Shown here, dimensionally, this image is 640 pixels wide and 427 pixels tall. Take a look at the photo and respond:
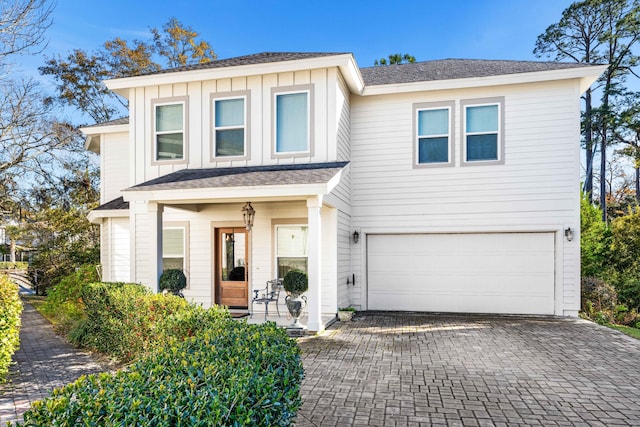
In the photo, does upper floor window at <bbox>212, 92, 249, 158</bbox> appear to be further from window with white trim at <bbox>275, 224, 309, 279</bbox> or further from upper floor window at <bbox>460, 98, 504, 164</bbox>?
upper floor window at <bbox>460, 98, 504, 164</bbox>

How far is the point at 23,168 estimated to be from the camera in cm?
1703

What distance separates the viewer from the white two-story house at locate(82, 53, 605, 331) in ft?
30.2

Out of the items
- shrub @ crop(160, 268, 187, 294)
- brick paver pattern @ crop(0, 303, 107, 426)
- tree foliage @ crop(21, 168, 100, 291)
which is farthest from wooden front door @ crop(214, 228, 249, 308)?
tree foliage @ crop(21, 168, 100, 291)

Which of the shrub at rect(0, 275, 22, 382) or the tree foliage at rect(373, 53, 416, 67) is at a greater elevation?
the tree foliage at rect(373, 53, 416, 67)

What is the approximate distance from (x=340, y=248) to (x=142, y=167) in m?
5.43

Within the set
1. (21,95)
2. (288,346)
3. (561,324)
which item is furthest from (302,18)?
(288,346)

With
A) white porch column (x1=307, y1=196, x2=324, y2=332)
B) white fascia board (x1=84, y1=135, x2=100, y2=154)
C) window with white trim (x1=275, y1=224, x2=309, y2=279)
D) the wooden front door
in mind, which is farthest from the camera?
white fascia board (x1=84, y1=135, x2=100, y2=154)

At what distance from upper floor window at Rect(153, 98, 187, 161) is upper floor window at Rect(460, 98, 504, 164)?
7.12 metres

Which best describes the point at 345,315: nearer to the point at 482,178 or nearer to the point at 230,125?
the point at 482,178

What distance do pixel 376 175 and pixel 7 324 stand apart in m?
8.12

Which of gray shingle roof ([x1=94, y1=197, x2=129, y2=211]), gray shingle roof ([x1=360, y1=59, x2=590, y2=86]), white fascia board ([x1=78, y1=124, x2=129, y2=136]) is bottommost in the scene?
gray shingle roof ([x1=94, y1=197, x2=129, y2=211])

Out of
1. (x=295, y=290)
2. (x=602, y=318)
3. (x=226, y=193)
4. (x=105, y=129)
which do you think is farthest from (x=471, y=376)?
(x=105, y=129)

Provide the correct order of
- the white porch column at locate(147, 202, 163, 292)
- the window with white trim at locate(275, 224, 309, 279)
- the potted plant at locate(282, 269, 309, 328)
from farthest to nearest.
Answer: the window with white trim at locate(275, 224, 309, 279)
the white porch column at locate(147, 202, 163, 292)
the potted plant at locate(282, 269, 309, 328)

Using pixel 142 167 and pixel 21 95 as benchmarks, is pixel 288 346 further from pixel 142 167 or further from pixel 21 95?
pixel 21 95
